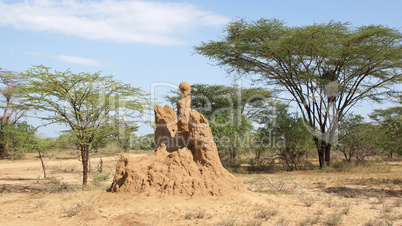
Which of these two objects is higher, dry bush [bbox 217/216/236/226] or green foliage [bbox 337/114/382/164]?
green foliage [bbox 337/114/382/164]

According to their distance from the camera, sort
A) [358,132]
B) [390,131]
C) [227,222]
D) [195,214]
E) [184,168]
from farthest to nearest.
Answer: [358,132] < [390,131] < [184,168] < [195,214] < [227,222]

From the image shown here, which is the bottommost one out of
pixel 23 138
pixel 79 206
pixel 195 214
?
pixel 195 214

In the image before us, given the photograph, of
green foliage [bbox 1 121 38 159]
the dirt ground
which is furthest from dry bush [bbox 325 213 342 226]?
green foliage [bbox 1 121 38 159]

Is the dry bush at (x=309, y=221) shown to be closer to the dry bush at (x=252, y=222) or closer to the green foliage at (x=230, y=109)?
the dry bush at (x=252, y=222)

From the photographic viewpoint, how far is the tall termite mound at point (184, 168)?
7978 millimetres

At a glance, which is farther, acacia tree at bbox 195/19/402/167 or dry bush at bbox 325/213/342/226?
acacia tree at bbox 195/19/402/167

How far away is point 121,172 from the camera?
8703 mm

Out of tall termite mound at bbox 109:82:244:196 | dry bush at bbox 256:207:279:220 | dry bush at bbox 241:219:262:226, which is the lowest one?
dry bush at bbox 241:219:262:226

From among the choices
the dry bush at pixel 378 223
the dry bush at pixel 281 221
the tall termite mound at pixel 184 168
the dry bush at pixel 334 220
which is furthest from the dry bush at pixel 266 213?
the dry bush at pixel 378 223

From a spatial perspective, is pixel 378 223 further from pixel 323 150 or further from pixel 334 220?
pixel 323 150

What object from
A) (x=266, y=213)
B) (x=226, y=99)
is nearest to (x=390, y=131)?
(x=266, y=213)

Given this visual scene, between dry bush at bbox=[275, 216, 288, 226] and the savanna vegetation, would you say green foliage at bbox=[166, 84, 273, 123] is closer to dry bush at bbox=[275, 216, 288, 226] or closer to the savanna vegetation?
the savanna vegetation

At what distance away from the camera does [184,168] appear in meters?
8.30

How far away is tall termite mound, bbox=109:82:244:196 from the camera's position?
26.2 feet
